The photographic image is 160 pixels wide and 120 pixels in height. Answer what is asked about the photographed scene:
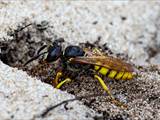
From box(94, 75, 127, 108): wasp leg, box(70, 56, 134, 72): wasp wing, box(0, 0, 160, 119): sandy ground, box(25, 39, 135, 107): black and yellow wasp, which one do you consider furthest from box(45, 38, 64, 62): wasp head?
box(94, 75, 127, 108): wasp leg

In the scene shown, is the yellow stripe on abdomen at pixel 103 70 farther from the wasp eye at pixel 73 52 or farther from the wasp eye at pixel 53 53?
the wasp eye at pixel 53 53

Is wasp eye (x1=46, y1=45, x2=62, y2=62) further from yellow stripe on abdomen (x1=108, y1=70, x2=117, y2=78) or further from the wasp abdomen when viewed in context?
yellow stripe on abdomen (x1=108, y1=70, x2=117, y2=78)

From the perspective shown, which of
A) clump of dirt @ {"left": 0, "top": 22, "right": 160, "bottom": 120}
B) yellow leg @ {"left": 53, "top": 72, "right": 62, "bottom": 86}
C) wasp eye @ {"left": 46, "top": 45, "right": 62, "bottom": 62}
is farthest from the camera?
wasp eye @ {"left": 46, "top": 45, "right": 62, "bottom": 62}

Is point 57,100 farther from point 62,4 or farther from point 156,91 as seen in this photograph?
point 62,4

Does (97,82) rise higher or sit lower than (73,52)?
lower

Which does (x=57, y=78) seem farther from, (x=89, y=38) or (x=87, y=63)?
(x=89, y=38)

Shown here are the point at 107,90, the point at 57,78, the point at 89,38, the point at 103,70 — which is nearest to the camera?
the point at 107,90

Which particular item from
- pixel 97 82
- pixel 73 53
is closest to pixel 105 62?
pixel 97 82
